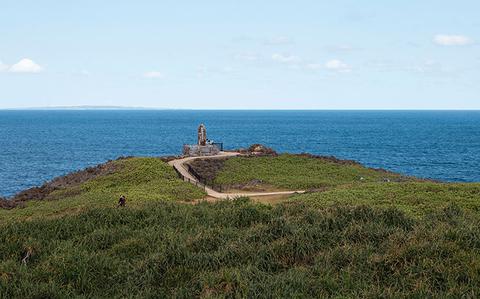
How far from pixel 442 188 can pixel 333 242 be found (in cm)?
1813

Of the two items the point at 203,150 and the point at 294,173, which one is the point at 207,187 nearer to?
the point at 294,173

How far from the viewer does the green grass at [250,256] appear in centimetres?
1217

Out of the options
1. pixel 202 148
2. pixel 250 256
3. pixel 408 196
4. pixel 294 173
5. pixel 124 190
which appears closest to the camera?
pixel 250 256

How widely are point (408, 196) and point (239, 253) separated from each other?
17.4m

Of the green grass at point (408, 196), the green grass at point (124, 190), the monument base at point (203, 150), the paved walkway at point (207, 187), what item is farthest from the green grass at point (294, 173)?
the green grass at point (408, 196)

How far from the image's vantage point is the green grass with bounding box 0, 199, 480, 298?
1217 cm

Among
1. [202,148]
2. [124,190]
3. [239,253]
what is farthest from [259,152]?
[239,253]

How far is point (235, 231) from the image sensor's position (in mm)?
17266

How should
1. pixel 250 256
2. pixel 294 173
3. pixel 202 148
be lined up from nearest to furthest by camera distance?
pixel 250 256
pixel 294 173
pixel 202 148

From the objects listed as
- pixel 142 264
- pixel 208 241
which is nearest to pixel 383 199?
pixel 208 241

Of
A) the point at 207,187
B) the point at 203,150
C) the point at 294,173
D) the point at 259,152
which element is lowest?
the point at 207,187

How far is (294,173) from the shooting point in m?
45.5

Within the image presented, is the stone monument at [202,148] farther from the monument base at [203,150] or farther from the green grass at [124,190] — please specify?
the green grass at [124,190]

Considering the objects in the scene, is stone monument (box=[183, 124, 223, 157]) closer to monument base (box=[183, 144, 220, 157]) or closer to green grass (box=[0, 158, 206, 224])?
monument base (box=[183, 144, 220, 157])
